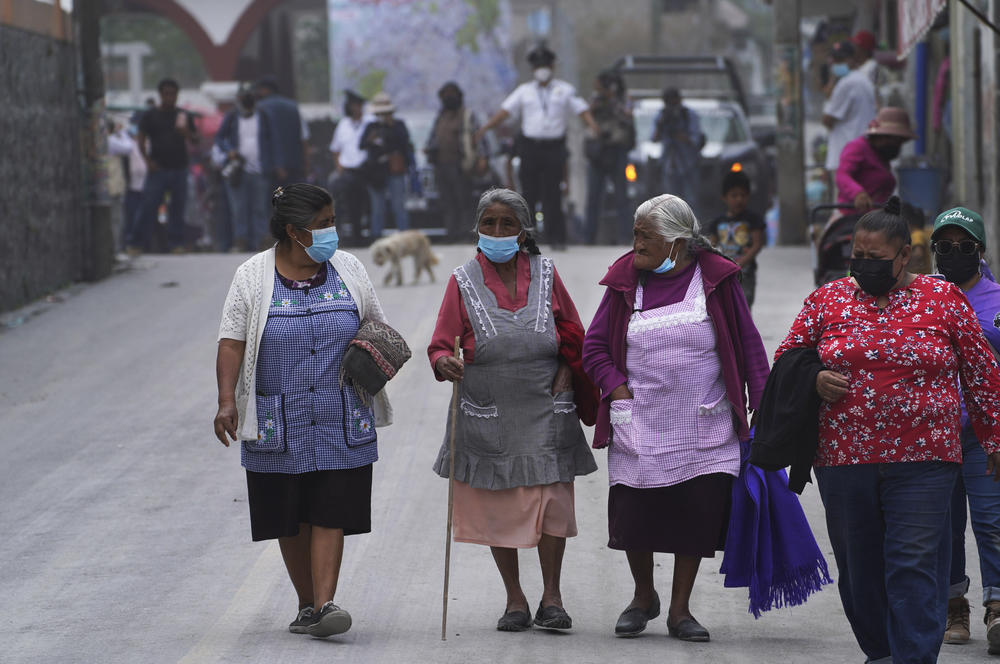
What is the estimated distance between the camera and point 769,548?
6.09 meters

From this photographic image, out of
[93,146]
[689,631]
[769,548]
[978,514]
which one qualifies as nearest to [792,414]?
[769,548]

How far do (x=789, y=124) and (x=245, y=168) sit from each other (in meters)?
6.74

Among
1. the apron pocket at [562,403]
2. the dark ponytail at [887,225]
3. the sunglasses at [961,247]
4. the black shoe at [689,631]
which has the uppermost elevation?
the dark ponytail at [887,225]

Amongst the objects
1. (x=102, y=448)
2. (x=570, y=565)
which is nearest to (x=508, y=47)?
(x=102, y=448)

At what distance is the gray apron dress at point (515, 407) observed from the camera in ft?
20.7

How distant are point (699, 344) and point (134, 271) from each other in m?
12.9

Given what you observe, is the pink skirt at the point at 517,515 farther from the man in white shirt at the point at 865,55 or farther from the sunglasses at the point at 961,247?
the man in white shirt at the point at 865,55

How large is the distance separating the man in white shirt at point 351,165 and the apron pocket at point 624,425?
13.8 m

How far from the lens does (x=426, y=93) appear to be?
2820cm

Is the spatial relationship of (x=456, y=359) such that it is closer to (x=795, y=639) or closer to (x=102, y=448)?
(x=795, y=639)

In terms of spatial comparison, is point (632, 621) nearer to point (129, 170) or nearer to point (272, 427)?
point (272, 427)

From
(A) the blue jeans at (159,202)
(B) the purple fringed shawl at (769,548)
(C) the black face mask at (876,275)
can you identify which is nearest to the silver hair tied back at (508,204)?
(B) the purple fringed shawl at (769,548)

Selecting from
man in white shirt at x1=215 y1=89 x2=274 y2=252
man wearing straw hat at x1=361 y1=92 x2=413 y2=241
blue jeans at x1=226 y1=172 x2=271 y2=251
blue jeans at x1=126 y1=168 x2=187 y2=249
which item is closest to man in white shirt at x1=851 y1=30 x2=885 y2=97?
man wearing straw hat at x1=361 y1=92 x2=413 y2=241

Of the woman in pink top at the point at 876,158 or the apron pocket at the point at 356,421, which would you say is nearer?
the apron pocket at the point at 356,421
